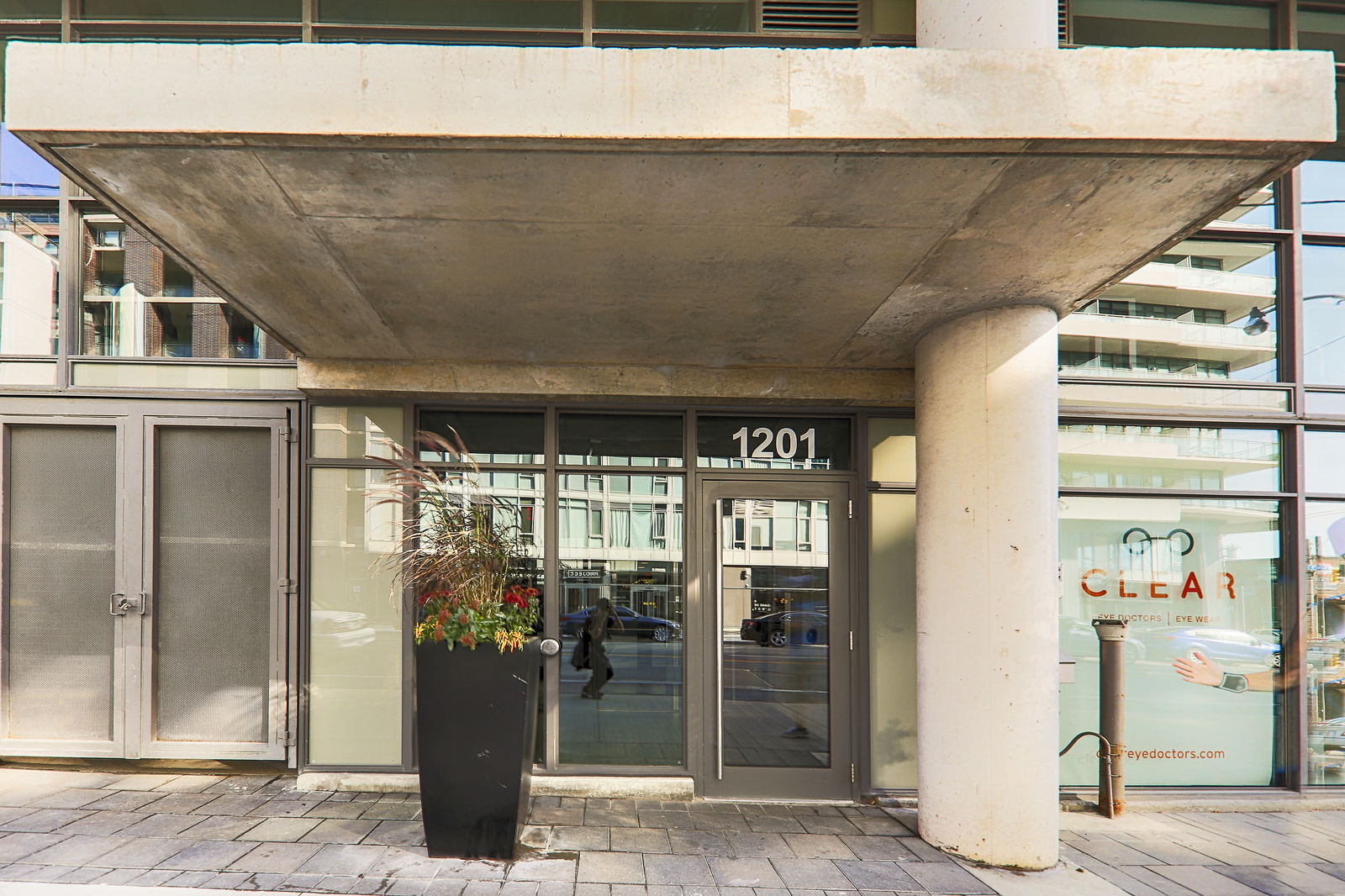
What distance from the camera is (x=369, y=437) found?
18.8 ft

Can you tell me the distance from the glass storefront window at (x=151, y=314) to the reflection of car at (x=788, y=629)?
3976mm

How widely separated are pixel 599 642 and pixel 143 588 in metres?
3.28

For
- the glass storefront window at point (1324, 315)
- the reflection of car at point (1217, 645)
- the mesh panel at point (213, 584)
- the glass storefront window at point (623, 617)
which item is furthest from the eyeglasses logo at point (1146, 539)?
the mesh panel at point (213, 584)

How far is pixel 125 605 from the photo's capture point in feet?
18.9

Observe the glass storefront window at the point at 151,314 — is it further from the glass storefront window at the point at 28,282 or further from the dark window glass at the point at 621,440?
the dark window glass at the point at 621,440

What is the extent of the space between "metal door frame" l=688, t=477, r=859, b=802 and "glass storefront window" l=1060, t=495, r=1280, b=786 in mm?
1638

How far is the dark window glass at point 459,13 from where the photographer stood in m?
5.78

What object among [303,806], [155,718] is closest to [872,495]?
[303,806]

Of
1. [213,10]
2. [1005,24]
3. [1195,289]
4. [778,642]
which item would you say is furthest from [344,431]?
[1195,289]

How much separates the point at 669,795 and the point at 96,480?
4.71 metres

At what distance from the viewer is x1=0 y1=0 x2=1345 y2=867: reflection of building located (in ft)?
12.1

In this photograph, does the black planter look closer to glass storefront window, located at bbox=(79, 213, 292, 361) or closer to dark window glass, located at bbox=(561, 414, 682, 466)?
dark window glass, located at bbox=(561, 414, 682, 466)

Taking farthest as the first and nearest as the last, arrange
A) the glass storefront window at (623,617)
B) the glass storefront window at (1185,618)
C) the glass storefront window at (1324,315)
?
the glass storefront window at (1324,315) < the glass storefront window at (1185,618) < the glass storefront window at (623,617)

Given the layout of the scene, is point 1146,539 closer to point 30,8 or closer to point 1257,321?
point 1257,321
